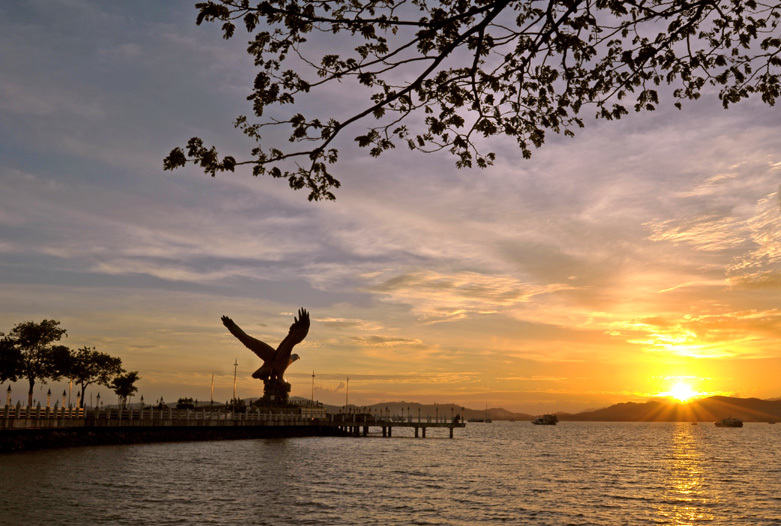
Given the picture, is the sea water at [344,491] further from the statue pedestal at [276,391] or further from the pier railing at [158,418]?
the statue pedestal at [276,391]

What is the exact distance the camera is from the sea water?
32531mm

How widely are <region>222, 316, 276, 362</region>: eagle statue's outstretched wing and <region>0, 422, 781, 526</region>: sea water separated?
41604 millimetres

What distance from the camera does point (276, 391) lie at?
11088 cm

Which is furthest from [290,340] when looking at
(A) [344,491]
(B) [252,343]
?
(A) [344,491]

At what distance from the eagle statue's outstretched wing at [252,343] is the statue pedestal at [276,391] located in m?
3.97

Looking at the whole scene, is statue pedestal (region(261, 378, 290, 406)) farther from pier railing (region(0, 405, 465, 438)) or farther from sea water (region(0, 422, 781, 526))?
sea water (region(0, 422, 781, 526))

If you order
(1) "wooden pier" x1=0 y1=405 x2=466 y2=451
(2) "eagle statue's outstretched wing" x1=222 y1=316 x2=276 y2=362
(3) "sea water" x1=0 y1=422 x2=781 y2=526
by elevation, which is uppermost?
(2) "eagle statue's outstretched wing" x1=222 y1=316 x2=276 y2=362

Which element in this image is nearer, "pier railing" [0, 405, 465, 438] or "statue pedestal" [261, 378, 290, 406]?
"pier railing" [0, 405, 465, 438]

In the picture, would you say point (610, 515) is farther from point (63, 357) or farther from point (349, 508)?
point (63, 357)

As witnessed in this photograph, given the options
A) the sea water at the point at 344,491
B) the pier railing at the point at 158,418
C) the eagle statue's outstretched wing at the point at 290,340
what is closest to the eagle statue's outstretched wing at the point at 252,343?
the eagle statue's outstretched wing at the point at 290,340

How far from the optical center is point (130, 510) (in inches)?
1270

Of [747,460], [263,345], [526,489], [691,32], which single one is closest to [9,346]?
[263,345]

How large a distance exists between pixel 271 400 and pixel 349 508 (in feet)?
251

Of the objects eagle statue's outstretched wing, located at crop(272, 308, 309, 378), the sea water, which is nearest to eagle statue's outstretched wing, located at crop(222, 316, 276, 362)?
eagle statue's outstretched wing, located at crop(272, 308, 309, 378)
